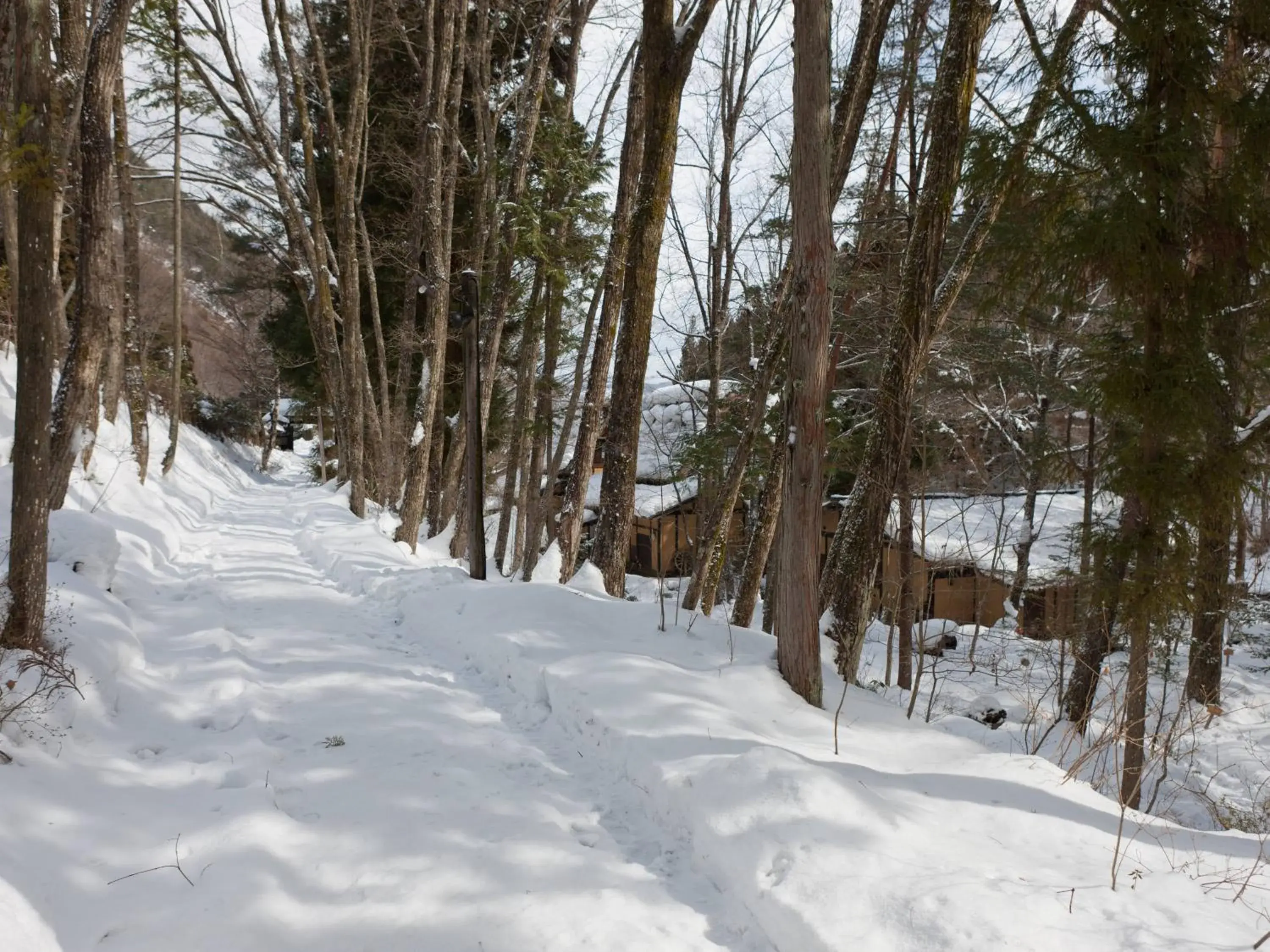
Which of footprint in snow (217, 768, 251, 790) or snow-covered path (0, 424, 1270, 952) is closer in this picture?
snow-covered path (0, 424, 1270, 952)

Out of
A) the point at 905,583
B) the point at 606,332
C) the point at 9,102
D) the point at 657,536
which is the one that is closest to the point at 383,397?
the point at 657,536

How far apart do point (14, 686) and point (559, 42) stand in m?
13.9

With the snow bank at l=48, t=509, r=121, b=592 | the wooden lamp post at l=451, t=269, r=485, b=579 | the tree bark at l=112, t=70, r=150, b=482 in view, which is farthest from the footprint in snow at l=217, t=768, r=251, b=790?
the tree bark at l=112, t=70, r=150, b=482

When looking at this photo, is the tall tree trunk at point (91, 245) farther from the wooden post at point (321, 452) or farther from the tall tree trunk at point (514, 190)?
the wooden post at point (321, 452)

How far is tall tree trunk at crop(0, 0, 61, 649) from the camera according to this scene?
11.5ft

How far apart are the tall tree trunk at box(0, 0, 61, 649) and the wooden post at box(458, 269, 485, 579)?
4181mm

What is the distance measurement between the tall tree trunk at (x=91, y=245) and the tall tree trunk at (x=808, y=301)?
546cm

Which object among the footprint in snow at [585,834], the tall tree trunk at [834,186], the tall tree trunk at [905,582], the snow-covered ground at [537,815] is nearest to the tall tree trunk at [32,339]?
the snow-covered ground at [537,815]

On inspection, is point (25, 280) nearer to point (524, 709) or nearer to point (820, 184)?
point (524, 709)

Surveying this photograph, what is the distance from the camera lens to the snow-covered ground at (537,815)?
7.95 feet

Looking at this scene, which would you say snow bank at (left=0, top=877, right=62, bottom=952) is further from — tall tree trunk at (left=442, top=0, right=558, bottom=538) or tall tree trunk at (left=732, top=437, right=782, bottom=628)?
tall tree trunk at (left=442, top=0, right=558, bottom=538)

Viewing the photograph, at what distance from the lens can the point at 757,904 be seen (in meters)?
2.63

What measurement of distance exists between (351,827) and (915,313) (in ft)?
16.2

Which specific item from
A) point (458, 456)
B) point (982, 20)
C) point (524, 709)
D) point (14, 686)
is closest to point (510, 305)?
point (458, 456)
